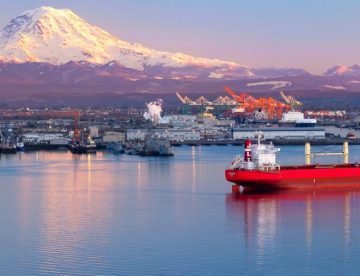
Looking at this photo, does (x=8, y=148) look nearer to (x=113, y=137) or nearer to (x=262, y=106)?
(x=113, y=137)

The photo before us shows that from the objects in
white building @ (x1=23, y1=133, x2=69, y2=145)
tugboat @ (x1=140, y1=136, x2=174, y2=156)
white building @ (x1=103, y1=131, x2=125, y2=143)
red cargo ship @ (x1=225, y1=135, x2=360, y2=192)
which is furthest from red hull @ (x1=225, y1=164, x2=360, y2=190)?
white building @ (x1=103, y1=131, x2=125, y2=143)

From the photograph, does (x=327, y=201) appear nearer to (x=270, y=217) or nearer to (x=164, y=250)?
(x=270, y=217)

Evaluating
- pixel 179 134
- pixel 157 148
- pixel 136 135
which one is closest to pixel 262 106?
pixel 179 134

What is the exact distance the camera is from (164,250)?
871 cm

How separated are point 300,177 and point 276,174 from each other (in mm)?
356

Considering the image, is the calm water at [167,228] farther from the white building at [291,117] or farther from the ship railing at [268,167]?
the white building at [291,117]

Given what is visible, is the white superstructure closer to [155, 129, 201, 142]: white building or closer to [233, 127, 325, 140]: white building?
[155, 129, 201, 142]: white building

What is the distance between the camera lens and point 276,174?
1300 cm

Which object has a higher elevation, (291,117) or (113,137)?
(291,117)

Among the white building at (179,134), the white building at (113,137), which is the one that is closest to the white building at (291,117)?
the white building at (179,134)

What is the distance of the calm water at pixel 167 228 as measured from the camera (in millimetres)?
8242

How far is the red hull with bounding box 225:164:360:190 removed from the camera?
12.9 m

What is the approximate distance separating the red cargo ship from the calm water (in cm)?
27

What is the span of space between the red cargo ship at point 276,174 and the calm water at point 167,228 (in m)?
0.27
